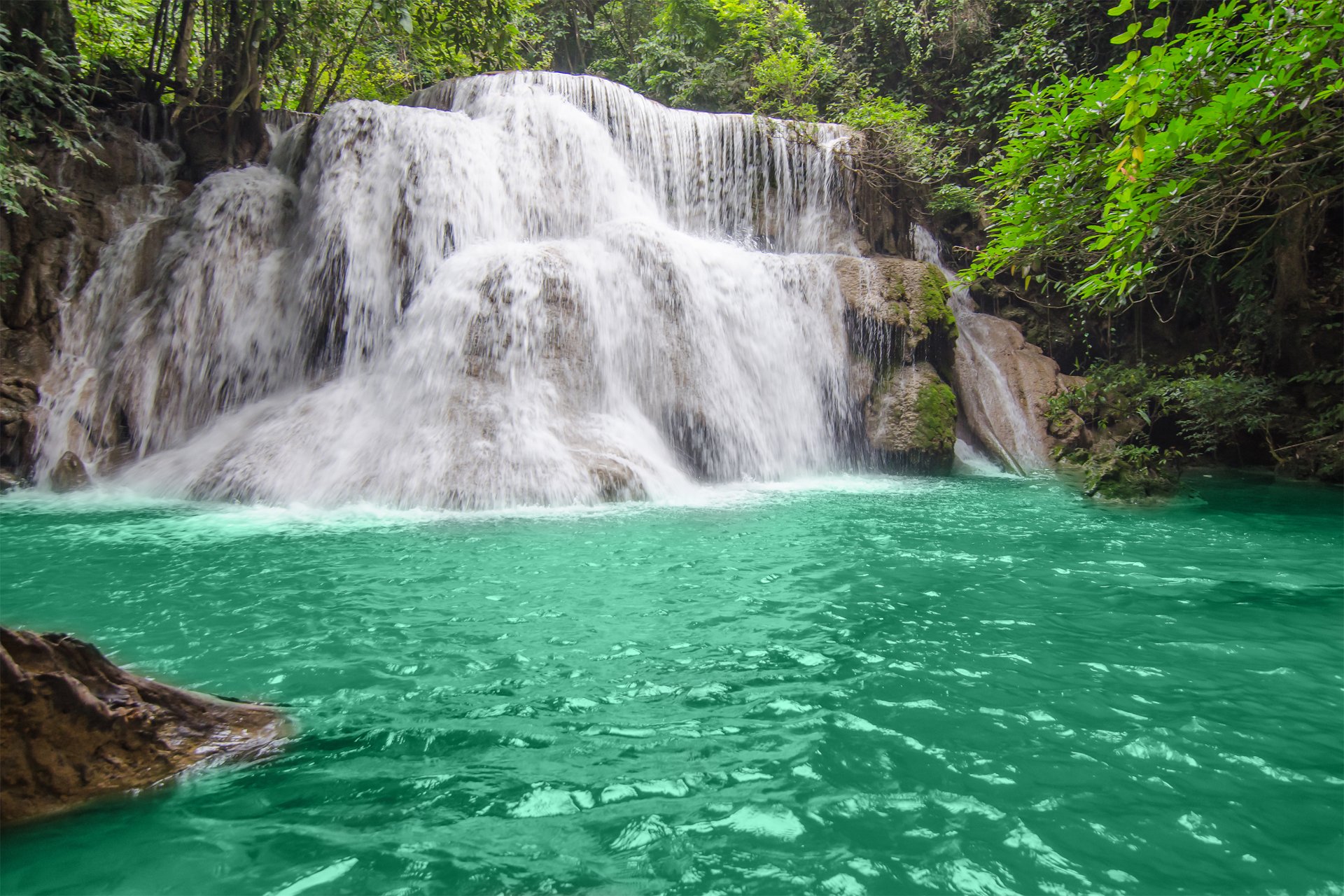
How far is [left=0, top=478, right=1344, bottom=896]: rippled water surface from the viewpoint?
2.08 meters

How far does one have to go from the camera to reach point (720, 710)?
302 centimetres

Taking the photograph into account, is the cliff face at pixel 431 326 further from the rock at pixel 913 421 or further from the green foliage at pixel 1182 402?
the green foliage at pixel 1182 402

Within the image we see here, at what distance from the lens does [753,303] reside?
11.1m

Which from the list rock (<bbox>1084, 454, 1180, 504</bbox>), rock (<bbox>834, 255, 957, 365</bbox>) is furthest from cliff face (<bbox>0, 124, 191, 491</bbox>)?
rock (<bbox>1084, 454, 1180, 504</bbox>)

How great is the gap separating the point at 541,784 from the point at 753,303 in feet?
30.8

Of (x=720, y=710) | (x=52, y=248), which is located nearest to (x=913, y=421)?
(x=720, y=710)

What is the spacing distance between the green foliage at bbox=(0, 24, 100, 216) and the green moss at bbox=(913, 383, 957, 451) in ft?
38.5

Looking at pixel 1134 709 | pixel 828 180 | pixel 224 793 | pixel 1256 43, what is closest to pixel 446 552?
pixel 224 793

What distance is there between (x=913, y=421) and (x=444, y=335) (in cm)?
665

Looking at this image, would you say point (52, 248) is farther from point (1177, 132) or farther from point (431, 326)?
point (1177, 132)

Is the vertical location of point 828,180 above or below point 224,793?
above

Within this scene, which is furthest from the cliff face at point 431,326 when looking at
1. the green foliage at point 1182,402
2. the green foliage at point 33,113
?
the green foliage at point 1182,402

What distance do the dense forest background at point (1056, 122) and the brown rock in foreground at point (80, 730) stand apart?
4.90 meters

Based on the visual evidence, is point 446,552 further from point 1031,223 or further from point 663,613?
point 1031,223
